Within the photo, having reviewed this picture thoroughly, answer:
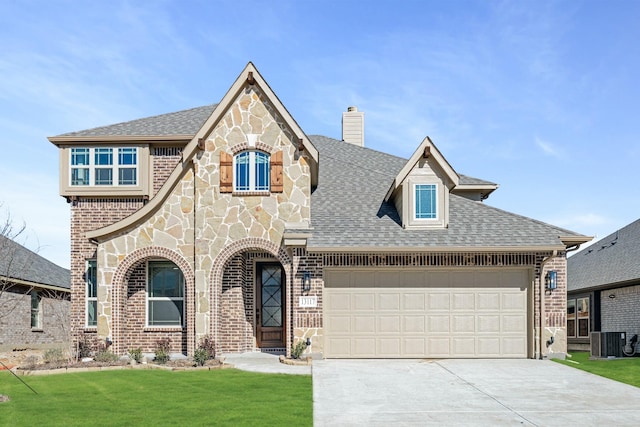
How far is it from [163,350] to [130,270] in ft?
9.69

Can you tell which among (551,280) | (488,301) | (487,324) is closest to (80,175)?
(488,301)

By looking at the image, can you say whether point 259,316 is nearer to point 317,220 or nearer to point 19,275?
point 317,220

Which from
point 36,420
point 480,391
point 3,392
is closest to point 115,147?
point 3,392

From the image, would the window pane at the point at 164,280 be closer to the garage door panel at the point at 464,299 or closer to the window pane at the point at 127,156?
the window pane at the point at 127,156

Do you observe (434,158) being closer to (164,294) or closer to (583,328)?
(164,294)

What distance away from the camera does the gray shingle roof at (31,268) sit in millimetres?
28641

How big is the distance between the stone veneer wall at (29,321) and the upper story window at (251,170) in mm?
10859

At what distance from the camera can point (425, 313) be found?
754 inches

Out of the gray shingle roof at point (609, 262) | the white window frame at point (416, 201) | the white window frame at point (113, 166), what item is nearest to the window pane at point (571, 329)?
the gray shingle roof at point (609, 262)

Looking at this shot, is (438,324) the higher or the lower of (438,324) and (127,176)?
the lower

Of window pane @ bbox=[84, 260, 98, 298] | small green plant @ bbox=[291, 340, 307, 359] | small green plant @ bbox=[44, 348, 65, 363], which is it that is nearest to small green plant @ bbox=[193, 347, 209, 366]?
small green plant @ bbox=[291, 340, 307, 359]

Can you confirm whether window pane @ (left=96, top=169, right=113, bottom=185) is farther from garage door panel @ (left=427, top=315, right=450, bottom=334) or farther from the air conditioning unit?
the air conditioning unit

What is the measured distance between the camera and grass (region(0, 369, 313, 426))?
11.1 m

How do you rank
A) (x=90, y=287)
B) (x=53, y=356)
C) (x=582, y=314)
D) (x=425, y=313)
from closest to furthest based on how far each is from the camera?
(x=53, y=356)
(x=425, y=313)
(x=90, y=287)
(x=582, y=314)
